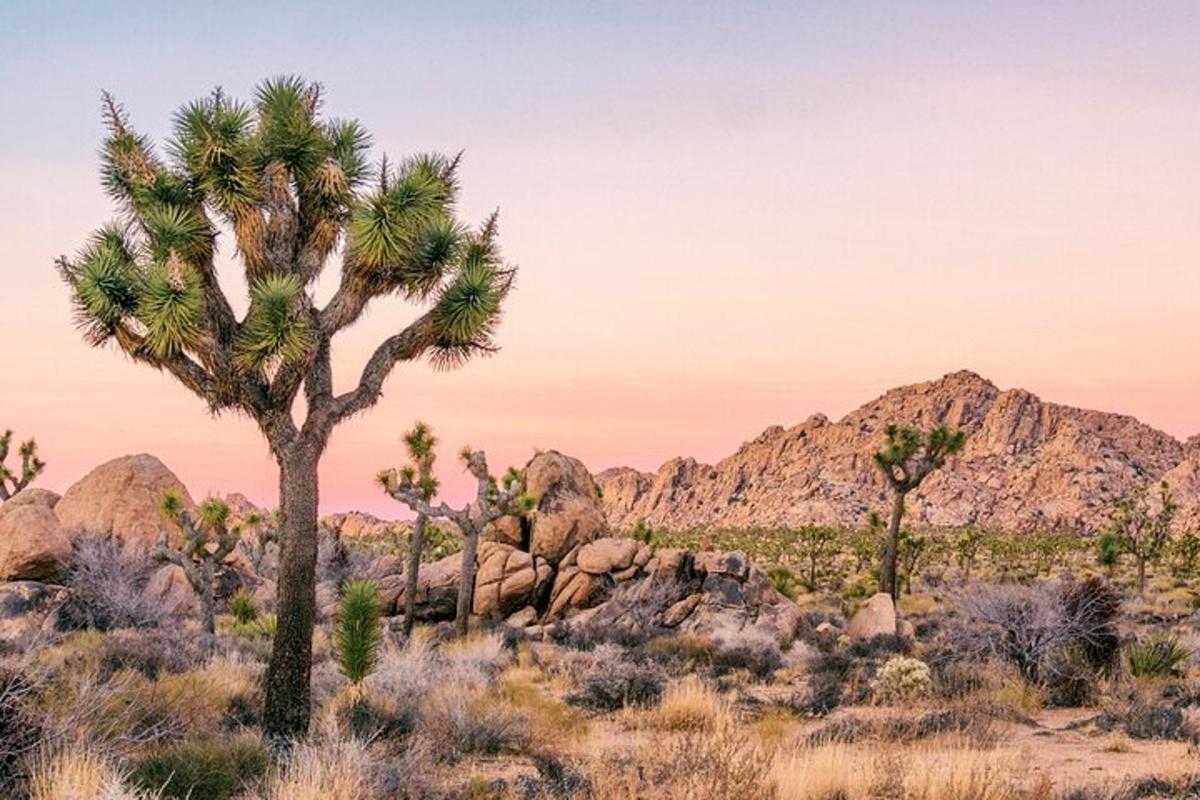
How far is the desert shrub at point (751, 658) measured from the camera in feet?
62.3

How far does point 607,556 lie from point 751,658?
8.68 m

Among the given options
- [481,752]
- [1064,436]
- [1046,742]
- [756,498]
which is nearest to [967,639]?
[1046,742]


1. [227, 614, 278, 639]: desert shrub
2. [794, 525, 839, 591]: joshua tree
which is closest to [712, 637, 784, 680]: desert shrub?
[227, 614, 278, 639]: desert shrub

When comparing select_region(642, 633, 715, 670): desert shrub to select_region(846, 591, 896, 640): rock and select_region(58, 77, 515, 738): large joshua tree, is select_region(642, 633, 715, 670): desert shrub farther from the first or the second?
select_region(58, 77, 515, 738): large joshua tree

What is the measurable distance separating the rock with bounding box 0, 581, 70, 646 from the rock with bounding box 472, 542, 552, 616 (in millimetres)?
9950

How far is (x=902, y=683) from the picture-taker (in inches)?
567

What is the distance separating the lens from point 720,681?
17.6 m

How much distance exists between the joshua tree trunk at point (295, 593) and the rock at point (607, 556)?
54.4ft

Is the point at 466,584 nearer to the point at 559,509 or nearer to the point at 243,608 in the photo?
the point at 559,509

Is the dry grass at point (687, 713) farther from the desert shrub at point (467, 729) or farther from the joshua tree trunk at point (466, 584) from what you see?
the joshua tree trunk at point (466, 584)

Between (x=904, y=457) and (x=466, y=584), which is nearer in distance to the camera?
(x=466, y=584)

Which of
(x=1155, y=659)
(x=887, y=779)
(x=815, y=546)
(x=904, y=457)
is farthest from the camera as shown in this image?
(x=815, y=546)

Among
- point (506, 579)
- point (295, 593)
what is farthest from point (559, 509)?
point (295, 593)

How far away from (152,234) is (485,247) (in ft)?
12.6
